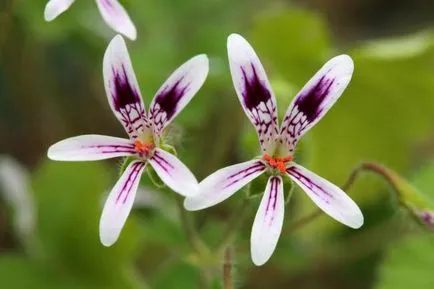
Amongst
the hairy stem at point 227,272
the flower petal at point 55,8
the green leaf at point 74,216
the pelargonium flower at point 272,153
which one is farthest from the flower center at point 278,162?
the green leaf at point 74,216

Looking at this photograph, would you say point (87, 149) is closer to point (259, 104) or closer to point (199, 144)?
point (259, 104)

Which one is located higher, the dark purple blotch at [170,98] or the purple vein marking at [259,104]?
the dark purple blotch at [170,98]

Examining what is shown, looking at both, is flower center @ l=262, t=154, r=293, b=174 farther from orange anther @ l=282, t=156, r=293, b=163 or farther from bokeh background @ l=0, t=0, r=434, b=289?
bokeh background @ l=0, t=0, r=434, b=289

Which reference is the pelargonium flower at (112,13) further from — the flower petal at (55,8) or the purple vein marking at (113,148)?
the purple vein marking at (113,148)

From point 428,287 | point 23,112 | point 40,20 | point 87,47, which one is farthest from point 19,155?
point 428,287

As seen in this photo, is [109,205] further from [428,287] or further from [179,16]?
[179,16]
